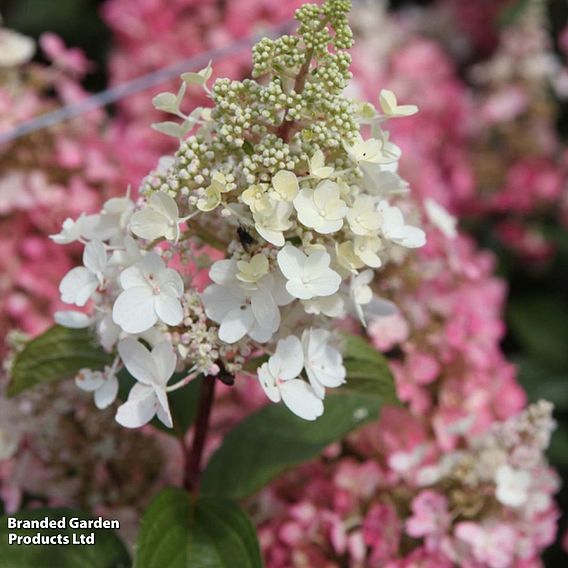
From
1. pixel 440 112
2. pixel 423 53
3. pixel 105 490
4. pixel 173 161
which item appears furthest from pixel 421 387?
pixel 423 53

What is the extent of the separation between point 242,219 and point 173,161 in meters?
0.13

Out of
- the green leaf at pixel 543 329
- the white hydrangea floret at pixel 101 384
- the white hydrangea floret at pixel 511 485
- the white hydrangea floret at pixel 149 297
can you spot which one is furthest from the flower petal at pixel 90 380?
the green leaf at pixel 543 329

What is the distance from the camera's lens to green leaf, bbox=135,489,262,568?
2.79ft

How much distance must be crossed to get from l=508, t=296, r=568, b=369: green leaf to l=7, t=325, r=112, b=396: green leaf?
1107 mm

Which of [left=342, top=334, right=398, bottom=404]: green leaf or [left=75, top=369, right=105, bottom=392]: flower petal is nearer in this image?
[left=75, top=369, right=105, bottom=392]: flower petal

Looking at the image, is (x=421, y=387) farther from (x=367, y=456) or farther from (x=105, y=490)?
(x=105, y=490)

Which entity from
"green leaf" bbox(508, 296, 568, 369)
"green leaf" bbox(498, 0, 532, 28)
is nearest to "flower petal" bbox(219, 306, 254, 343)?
"green leaf" bbox(508, 296, 568, 369)

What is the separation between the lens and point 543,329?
1793mm

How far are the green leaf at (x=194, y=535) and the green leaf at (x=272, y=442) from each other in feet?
0.25

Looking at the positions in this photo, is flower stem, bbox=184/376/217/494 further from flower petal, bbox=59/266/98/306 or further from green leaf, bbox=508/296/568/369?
green leaf, bbox=508/296/568/369

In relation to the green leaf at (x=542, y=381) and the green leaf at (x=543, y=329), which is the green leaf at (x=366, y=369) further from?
the green leaf at (x=543, y=329)

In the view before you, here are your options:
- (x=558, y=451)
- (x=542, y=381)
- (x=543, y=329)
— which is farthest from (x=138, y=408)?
(x=543, y=329)

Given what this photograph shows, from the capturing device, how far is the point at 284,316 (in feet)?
2.64

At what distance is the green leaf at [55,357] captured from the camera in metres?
0.92
